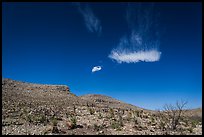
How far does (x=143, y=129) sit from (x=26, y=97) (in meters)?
17.4

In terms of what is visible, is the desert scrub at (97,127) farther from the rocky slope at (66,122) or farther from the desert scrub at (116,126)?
the desert scrub at (116,126)

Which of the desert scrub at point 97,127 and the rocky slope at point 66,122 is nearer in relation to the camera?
the rocky slope at point 66,122

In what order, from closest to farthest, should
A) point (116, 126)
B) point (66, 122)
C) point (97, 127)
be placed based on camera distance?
point (97, 127) → point (116, 126) → point (66, 122)

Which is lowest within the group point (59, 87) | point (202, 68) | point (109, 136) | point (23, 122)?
point (109, 136)

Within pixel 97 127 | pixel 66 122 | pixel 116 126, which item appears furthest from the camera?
pixel 66 122

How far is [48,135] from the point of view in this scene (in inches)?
659

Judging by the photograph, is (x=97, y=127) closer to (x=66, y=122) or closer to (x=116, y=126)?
(x=116, y=126)

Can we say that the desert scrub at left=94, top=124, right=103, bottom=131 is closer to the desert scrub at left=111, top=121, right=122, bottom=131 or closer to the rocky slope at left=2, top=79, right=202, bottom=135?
the rocky slope at left=2, top=79, right=202, bottom=135

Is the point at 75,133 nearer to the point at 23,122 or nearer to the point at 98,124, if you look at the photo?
the point at 98,124

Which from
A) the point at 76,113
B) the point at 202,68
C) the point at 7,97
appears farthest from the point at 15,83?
the point at 202,68

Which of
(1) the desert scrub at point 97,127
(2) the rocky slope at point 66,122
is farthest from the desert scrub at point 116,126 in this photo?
(1) the desert scrub at point 97,127

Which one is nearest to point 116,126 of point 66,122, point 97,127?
point 97,127

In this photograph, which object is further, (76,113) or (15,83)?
(15,83)

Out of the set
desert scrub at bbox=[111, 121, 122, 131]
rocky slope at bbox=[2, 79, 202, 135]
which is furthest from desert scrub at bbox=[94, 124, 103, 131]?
desert scrub at bbox=[111, 121, 122, 131]
